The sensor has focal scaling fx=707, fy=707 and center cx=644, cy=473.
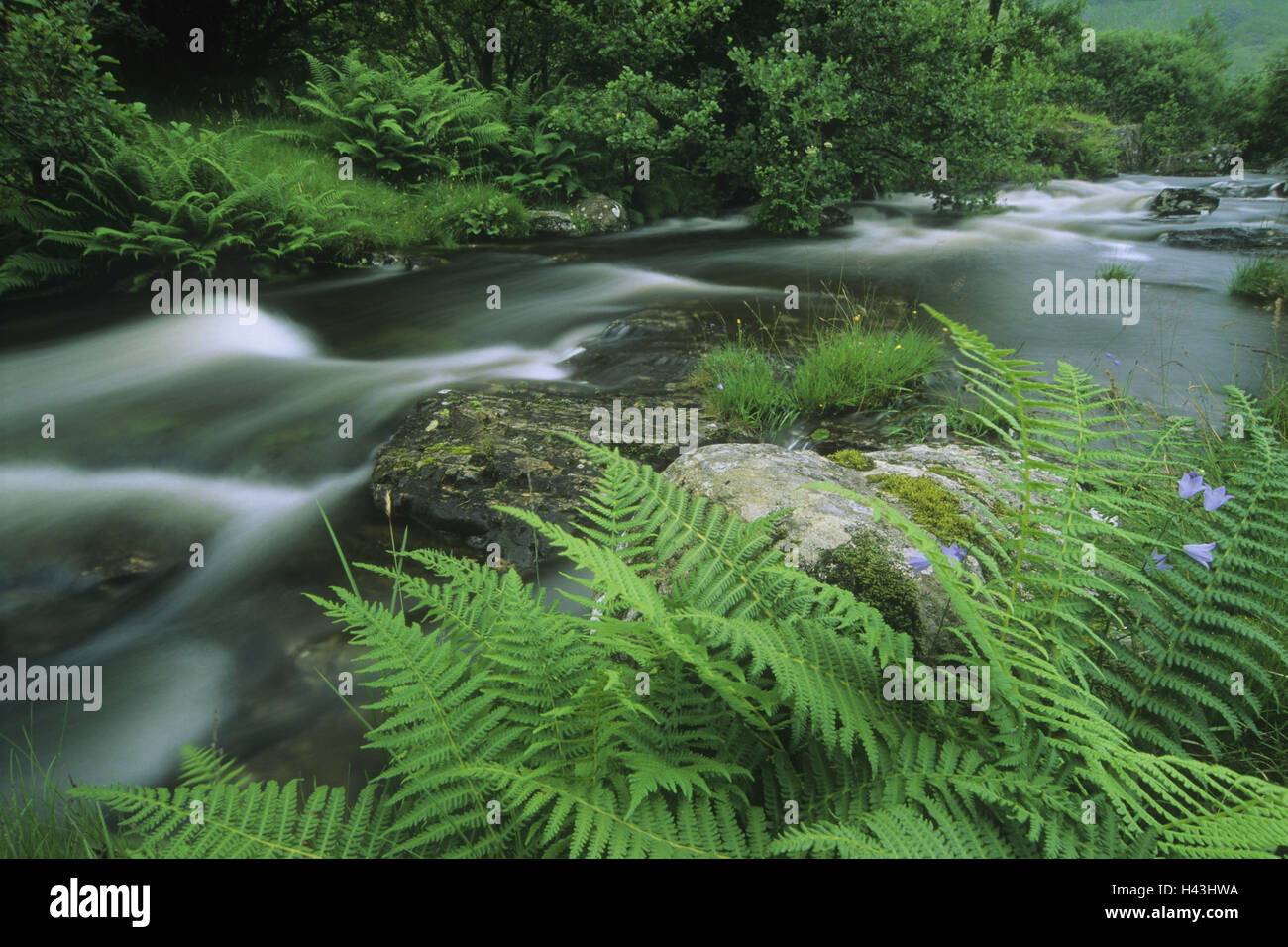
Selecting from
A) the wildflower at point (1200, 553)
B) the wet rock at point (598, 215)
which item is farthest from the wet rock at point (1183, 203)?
the wildflower at point (1200, 553)

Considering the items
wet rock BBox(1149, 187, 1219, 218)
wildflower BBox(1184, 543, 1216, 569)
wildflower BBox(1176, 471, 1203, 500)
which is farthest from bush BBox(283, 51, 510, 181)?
wet rock BBox(1149, 187, 1219, 218)

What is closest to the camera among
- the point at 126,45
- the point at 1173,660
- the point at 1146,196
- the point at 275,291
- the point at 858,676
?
the point at 858,676

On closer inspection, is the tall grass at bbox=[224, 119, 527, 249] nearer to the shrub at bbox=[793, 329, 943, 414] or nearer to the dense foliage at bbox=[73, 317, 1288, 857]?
the shrub at bbox=[793, 329, 943, 414]

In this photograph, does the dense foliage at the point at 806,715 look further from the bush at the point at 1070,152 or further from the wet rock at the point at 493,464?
the bush at the point at 1070,152

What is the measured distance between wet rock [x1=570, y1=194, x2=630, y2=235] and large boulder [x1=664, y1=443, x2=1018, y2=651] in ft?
32.5

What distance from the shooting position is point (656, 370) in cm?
657

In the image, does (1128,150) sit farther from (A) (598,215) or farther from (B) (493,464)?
(B) (493,464)

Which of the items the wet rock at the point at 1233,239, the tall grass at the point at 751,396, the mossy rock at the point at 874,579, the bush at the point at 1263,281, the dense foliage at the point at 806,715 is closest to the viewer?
the dense foliage at the point at 806,715

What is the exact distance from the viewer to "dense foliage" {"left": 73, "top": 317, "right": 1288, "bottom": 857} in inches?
50.4

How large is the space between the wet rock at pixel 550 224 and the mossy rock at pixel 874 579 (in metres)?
11.0

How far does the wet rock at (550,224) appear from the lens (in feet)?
39.9
